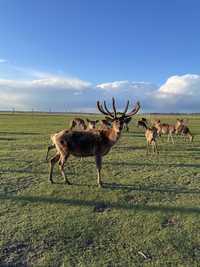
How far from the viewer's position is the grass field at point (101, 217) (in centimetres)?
559

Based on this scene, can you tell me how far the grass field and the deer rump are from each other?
86cm

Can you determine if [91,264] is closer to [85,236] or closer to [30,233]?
[85,236]

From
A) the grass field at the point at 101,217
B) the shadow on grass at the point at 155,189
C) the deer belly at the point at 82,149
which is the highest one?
the deer belly at the point at 82,149

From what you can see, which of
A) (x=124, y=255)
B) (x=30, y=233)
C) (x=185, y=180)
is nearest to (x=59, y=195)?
(x=30, y=233)

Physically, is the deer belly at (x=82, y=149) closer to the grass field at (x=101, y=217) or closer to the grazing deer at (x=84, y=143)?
the grazing deer at (x=84, y=143)

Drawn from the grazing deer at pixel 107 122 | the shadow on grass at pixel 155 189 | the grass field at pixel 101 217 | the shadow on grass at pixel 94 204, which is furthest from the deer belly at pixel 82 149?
the shadow on grass at pixel 94 204

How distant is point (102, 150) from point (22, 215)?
3416 mm

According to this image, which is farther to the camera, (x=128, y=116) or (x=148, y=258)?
(x=128, y=116)

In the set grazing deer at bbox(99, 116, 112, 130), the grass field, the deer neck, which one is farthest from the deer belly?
grazing deer at bbox(99, 116, 112, 130)

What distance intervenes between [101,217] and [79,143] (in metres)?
3.06

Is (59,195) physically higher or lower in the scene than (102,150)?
lower

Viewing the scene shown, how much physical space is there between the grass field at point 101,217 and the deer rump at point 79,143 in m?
0.86

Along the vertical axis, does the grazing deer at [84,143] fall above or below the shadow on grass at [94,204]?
above

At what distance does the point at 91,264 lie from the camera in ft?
17.5
